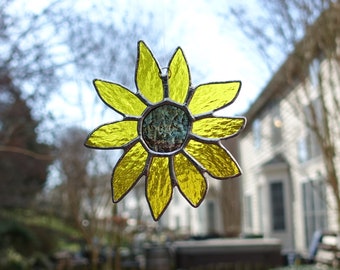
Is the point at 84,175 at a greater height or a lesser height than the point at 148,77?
greater

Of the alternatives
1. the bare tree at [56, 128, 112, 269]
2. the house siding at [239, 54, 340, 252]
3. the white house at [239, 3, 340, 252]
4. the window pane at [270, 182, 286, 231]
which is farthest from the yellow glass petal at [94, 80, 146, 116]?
the window pane at [270, 182, 286, 231]

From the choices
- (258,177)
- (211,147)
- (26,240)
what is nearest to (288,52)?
(211,147)

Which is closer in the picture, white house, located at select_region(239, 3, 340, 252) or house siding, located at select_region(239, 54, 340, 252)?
white house, located at select_region(239, 3, 340, 252)

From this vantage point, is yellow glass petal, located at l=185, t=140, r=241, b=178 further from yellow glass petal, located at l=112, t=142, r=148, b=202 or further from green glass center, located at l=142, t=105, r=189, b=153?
yellow glass petal, located at l=112, t=142, r=148, b=202

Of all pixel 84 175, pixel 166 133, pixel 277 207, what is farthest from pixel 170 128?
pixel 277 207

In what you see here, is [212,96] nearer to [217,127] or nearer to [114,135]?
[217,127]

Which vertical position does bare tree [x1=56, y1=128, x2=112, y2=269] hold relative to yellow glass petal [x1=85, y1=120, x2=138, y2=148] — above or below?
above
